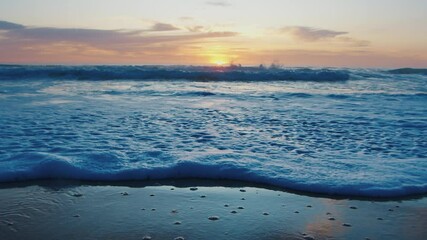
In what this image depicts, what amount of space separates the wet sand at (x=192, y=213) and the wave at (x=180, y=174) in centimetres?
21

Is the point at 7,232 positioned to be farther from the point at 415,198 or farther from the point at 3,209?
the point at 415,198

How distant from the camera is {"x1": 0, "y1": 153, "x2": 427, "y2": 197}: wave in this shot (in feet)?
17.2

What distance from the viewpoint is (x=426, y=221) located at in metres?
4.25

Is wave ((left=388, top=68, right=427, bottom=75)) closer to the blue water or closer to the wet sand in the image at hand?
the blue water

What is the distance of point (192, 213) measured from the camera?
4395mm

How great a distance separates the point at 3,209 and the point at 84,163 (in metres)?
1.77

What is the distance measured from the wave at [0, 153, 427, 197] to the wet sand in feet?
0.68

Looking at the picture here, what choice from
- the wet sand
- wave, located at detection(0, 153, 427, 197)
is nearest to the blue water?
wave, located at detection(0, 153, 427, 197)

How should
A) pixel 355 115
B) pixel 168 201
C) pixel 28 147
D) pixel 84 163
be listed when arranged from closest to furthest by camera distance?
pixel 168 201 < pixel 84 163 < pixel 28 147 < pixel 355 115

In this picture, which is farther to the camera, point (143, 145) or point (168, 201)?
point (143, 145)

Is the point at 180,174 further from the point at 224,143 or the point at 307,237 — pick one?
the point at 307,237

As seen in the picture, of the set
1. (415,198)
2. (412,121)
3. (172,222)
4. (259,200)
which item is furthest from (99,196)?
(412,121)

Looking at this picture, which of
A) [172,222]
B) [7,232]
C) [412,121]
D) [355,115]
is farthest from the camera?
[355,115]

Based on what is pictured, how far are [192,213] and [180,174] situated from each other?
1.49 m
